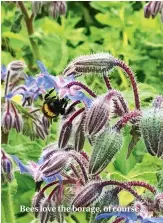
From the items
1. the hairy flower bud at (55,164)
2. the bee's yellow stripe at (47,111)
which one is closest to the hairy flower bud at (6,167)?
the bee's yellow stripe at (47,111)

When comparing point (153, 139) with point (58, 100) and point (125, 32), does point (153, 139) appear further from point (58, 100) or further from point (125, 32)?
point (125, 32)

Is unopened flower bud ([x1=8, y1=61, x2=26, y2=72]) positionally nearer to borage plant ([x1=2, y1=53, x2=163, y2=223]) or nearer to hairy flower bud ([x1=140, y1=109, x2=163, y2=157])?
borage plant ([x1=2, y1=53, x2=163, y2=223])

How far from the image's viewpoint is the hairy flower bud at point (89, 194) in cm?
95

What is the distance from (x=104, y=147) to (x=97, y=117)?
40mm

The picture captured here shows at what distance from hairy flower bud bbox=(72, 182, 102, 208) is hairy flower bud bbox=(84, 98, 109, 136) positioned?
3.2 inches

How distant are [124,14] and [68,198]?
1121 millimetres

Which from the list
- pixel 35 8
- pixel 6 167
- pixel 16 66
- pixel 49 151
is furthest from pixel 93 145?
pixel 35 8

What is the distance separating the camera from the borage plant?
2.95ft

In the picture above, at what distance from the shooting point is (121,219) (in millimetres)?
958

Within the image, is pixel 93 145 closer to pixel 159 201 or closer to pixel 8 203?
pixel 159 201

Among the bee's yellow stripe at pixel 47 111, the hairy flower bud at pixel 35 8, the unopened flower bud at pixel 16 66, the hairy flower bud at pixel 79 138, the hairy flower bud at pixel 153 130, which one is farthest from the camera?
the hairy flower bud at pixel 35 8

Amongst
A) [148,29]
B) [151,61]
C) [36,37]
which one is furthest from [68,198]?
[148,29]

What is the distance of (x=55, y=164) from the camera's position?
98cm

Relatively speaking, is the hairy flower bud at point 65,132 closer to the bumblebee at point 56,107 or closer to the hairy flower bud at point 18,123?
the bumblebee at point 56,107
